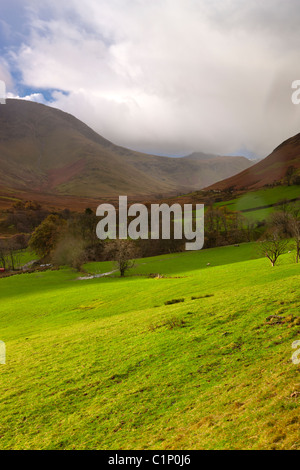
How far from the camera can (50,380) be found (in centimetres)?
1177

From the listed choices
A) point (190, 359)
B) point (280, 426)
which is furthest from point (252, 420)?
point (190, 359)

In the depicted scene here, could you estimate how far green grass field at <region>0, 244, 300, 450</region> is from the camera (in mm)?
6375

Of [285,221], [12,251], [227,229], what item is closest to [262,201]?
[227,229]

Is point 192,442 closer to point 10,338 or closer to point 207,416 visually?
point 207,416

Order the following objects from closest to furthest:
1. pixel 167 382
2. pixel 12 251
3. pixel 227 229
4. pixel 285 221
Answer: pixel 167 382
pixel 285 221
pixel 227 229
pixel 12 251

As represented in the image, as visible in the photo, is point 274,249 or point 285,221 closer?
point 274,249

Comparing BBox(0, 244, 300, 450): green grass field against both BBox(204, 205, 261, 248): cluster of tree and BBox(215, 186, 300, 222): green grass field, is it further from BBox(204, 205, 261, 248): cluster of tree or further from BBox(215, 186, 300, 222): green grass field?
BBox(215, 186, 300, 222): green grass field

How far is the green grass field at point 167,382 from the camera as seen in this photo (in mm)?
6375

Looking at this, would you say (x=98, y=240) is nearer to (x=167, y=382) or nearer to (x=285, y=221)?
(x=285, y=221)

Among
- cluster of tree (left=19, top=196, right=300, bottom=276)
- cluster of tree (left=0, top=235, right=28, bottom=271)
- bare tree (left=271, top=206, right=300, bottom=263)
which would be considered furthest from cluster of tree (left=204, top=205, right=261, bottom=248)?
cluster of tree (left=0, top=235, right=28, bottom=271)

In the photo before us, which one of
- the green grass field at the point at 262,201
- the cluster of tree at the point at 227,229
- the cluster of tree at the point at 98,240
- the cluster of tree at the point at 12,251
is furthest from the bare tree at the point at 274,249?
the cluster of tree at the point at 12,251

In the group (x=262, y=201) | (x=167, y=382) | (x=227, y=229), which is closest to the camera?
(x=167, y=382)

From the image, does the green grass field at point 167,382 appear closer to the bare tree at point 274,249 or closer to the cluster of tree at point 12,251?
the bare tree at point 274,249

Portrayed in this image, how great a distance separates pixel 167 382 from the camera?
370 inches
